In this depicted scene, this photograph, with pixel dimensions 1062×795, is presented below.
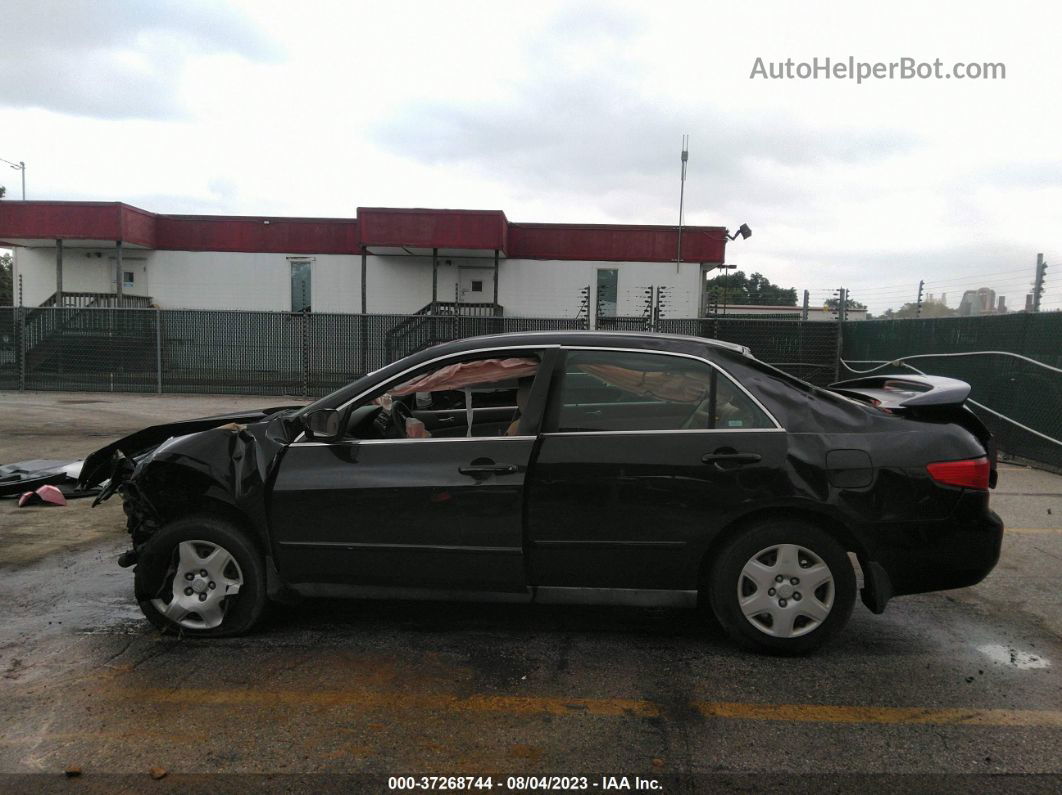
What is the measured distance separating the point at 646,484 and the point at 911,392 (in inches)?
67.4

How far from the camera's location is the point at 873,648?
381 cm

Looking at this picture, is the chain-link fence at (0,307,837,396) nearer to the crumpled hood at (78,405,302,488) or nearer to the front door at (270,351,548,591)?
the crumpled hood at (78,405,302,488)

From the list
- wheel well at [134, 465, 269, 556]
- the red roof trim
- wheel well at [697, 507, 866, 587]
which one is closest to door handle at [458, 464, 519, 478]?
wheel well at [697, 507, 866, 587]

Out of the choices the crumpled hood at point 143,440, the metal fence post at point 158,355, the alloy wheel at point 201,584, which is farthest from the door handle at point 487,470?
the metal fence post at point 158,355

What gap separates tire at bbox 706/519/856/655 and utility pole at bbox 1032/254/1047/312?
29.1 ft

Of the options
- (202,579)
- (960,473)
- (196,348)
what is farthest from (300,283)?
(960,473)

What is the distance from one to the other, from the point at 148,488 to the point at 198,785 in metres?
1.74

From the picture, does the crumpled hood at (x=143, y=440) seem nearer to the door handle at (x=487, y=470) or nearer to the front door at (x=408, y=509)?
the front door at (x=408, y=509)

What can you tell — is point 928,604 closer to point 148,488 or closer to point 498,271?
point 148,488

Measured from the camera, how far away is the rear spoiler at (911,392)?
3787 mm

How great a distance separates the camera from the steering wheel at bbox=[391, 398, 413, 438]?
167 inches

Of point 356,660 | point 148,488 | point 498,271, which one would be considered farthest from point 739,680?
point 498,271

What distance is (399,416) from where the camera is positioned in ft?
14.7

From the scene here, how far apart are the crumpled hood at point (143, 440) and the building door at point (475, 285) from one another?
20927mm
